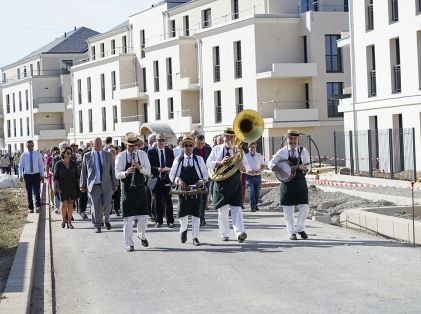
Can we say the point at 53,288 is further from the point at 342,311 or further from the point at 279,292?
the point at 342,311

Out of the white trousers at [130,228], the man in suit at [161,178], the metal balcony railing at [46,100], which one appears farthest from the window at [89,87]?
the white trousers at [130,228]

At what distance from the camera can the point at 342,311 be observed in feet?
29.8

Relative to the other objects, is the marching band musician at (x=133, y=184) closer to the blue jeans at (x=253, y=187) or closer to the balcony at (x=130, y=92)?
the blue jeans at (x=253, y=187)

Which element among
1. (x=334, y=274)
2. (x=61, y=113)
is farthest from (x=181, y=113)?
(x=334, y=274)

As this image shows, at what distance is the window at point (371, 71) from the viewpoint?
3731cm

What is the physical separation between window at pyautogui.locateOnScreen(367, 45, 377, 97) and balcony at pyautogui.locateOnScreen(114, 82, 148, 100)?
2655cm

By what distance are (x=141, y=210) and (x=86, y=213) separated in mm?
8167

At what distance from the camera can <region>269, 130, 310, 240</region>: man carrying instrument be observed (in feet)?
50.9

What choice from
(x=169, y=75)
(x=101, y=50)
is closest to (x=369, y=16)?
(x=169, y=75)

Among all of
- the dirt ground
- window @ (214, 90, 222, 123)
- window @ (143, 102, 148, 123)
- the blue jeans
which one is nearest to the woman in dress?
the dirt ground

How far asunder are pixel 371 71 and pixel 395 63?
1.92 meters

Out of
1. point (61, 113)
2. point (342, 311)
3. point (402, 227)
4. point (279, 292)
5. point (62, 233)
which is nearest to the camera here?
point (342, 311)

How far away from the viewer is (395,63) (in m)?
35.6

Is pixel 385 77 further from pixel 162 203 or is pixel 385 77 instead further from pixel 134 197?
pixel 134 197
